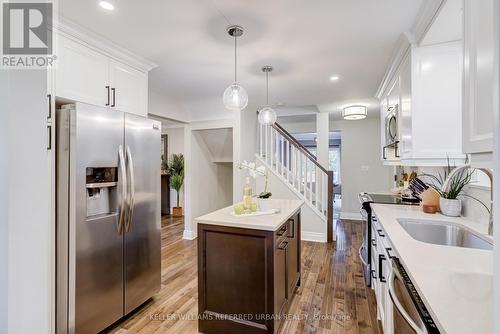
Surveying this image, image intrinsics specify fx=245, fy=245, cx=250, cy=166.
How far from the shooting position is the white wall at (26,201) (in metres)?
0.64

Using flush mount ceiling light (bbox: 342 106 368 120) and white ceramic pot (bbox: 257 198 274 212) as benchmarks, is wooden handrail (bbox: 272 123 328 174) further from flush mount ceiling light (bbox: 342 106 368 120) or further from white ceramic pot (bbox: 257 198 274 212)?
white ceramic pot (bbox: 257 198 274 212)

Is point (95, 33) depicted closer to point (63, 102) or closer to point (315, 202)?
point (63, 102)

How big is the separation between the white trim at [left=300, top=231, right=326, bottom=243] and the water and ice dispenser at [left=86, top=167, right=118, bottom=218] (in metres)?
3.36

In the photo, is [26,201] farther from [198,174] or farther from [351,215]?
[351,215]

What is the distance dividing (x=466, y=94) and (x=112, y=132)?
2268mm

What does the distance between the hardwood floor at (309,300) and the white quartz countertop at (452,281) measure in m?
1.13

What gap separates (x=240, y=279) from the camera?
1.85 metres

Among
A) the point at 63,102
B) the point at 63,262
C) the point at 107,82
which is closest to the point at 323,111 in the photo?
the point at 107,82

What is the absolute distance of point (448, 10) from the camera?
5.21 feet

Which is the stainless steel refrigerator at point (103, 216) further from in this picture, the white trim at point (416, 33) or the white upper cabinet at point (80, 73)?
the white trim at point (416, 33)

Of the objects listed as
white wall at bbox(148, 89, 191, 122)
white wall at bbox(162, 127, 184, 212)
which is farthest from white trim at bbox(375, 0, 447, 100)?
white wall at bbox(162, 127, 184, 212)

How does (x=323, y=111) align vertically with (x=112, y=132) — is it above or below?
above

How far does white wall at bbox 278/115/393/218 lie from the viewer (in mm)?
5844

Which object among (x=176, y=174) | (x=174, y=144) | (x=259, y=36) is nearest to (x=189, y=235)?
(x=176, y=174)
